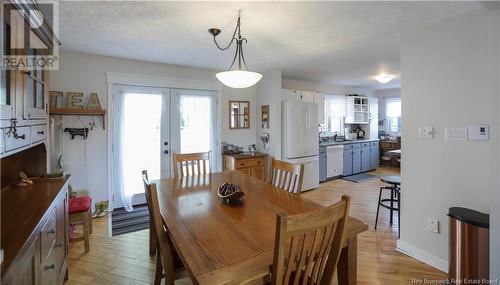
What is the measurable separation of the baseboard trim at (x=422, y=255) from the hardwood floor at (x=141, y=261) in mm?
56

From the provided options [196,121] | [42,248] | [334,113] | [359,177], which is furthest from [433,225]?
[334,113]

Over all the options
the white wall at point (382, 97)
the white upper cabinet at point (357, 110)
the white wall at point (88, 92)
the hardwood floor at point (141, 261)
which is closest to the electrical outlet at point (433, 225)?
the hardwood floor at point (141, 261)

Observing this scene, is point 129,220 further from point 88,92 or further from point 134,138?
point 88,92

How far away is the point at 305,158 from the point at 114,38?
3.63 m

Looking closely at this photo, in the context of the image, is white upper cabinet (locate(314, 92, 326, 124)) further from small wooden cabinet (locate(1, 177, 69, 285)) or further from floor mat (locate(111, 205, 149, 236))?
small wooden cabinet (locate(1, 177, 69, 285))

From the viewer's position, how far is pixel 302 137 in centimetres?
460

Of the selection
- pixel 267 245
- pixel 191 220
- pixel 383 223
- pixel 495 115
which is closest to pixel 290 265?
pixel 267 245

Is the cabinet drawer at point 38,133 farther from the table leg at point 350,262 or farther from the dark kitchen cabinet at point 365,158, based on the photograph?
the dark kitchen cabinet at point 365,158

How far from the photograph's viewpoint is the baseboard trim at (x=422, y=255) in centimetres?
220

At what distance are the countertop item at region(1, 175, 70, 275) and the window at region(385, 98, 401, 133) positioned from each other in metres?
8.03

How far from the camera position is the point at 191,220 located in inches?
57.9

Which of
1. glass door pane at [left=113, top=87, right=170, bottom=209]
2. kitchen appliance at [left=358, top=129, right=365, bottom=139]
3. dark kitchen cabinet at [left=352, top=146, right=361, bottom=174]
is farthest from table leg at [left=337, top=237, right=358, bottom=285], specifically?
kitchen appliance at [left=358, top=129, right=365, bottom=139]

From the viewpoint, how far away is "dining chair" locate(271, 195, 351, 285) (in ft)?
2.99

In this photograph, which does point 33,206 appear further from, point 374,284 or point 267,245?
point 374,284
